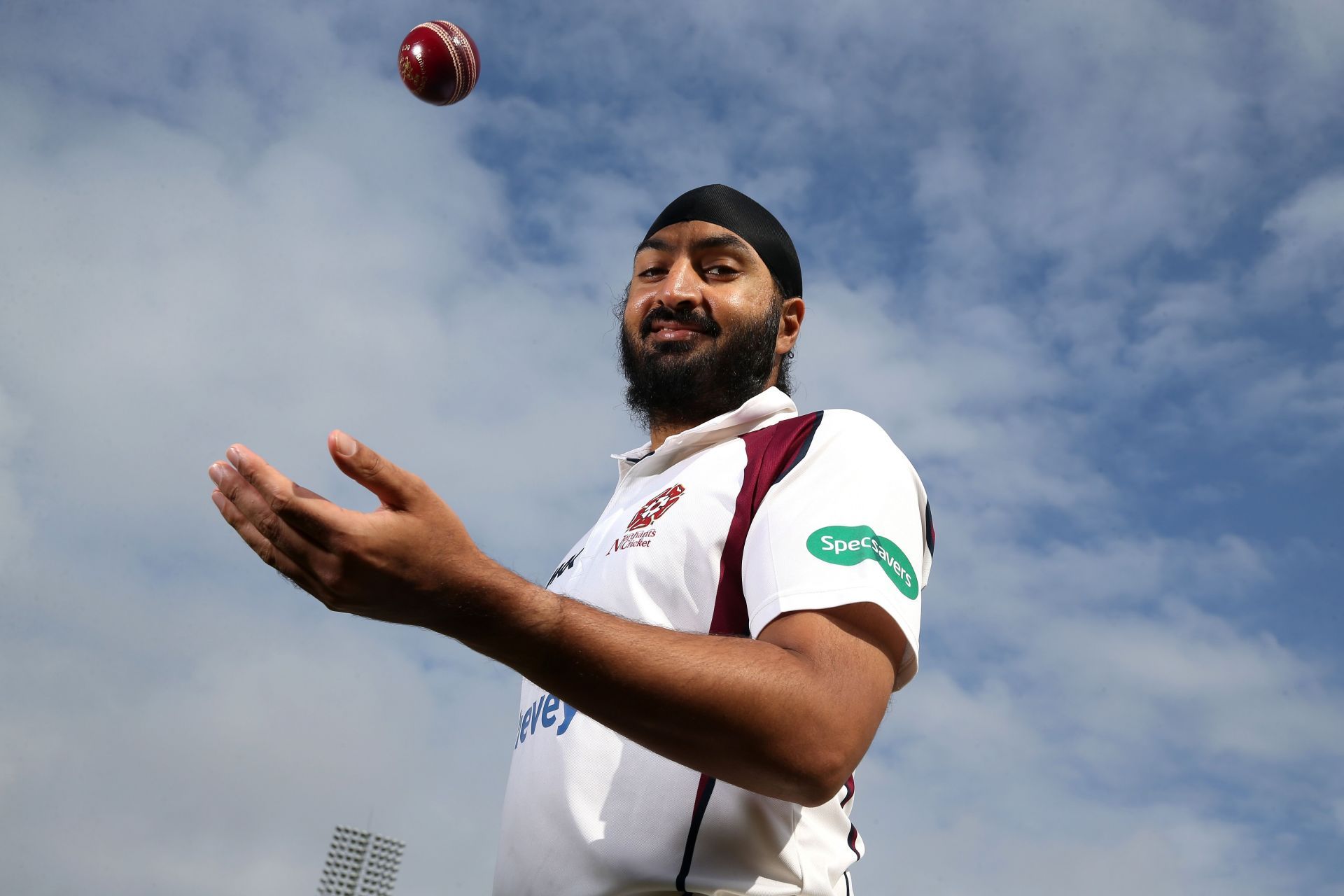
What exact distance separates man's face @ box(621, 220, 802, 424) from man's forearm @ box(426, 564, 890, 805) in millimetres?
2133

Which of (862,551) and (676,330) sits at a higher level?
(676,330)

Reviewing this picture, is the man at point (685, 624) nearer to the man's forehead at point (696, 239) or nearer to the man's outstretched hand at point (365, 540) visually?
the man's outstretched hand at point (365, 540)

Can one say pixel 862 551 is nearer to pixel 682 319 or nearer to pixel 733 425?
pixel 733 425

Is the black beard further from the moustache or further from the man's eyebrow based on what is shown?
the man's eyebrow

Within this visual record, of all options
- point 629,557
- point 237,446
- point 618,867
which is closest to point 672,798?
point 618,867

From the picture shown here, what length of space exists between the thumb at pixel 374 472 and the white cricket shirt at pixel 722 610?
0.72 meters

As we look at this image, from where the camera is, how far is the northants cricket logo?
3096mm

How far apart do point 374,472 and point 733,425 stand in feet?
6.49

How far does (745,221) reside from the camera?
183 inches

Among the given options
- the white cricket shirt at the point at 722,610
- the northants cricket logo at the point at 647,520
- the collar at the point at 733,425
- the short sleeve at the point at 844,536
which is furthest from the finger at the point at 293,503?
the collar at the point at 733,425

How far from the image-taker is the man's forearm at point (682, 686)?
6.11 feet

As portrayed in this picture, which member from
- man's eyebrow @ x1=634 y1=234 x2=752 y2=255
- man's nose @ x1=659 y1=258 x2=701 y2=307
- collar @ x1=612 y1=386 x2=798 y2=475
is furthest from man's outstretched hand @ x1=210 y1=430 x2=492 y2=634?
man's eyebrow @ x1=634 y1=234 x2=752 y2=255

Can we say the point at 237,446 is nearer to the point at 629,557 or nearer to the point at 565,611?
the point at 565,611

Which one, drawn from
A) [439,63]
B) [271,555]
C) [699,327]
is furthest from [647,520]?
[439,63]
